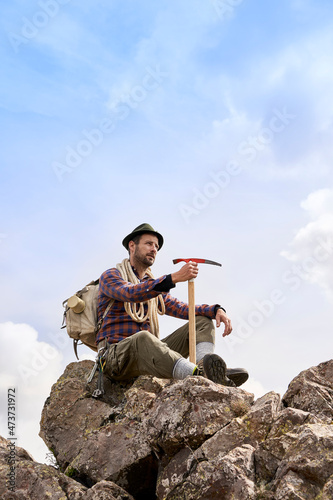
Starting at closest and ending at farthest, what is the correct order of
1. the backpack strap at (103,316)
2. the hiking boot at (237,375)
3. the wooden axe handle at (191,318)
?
the hiking boot at (237,375), the wooden axe handle at (191,318), the backpack strap at (103,316)

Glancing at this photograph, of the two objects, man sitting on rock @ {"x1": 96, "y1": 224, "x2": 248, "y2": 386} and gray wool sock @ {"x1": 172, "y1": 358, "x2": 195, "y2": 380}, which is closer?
gray wool sock @ {"x1": 172, "y1": 358, "x2": 195, "y2": 380}

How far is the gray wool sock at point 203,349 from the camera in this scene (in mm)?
10570

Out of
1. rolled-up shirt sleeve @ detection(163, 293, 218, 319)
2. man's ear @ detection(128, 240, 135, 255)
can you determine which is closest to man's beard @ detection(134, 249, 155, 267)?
man's ear @ detection(128, 240, 135, 255)

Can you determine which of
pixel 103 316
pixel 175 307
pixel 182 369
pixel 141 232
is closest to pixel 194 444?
pixel 182 369

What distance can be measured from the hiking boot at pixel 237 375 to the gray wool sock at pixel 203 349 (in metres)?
0.78

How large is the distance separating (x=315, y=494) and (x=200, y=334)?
5.08 metres

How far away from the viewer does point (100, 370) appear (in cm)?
1044

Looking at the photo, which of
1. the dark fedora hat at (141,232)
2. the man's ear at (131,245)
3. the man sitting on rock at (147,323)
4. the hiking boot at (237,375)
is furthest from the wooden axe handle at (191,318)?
the man's ear at (131,245)

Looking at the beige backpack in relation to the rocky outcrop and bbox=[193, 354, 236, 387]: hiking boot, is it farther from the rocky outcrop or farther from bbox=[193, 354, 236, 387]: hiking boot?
bbox=[193, 354, 236, 387]: hiking boot

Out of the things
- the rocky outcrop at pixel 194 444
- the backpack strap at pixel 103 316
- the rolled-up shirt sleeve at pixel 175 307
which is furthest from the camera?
the rolled-up shirt sleeve at pixel 175 307

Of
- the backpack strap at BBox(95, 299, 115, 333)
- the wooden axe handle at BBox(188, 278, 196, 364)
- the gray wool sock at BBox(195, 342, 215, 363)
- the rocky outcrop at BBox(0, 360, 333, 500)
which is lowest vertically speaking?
the rocky outcrop at BBox(0, 360, 333, 500)

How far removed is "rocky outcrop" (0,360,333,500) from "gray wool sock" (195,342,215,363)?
1.07m

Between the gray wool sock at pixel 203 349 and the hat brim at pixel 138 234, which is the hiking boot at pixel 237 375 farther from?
the hat brim at pixel 138 234

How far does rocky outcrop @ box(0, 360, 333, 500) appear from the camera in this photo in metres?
6.30
